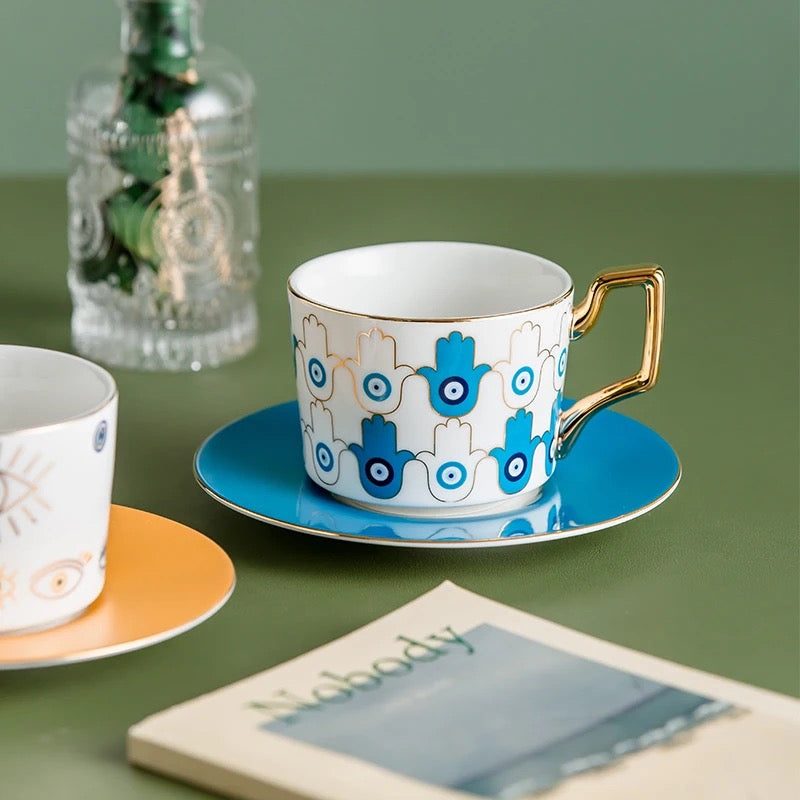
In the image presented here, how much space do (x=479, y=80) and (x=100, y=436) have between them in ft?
3.65

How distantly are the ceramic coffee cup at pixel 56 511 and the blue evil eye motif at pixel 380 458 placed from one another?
114 mm

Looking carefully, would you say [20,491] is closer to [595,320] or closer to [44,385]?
[44,385]

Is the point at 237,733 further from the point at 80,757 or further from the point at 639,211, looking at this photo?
the point at 639,211

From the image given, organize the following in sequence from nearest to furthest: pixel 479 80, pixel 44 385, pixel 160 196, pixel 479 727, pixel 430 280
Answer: pixel 479 727, pixel 44 385, pixel 430 280, pixel 160 196, pixel 479 80

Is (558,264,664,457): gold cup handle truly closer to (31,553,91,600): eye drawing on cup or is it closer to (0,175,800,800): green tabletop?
(0,175,800,800): green tabletop

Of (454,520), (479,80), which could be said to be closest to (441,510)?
(454,520)

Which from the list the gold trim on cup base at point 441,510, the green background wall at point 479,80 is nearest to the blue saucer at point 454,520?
the gold trim on cup base at point 441,510

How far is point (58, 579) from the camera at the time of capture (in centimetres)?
48

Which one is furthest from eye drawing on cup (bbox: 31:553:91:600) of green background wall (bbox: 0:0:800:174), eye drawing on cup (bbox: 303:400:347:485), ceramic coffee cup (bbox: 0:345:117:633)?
green background wall (bbox: 0:0:800:174)

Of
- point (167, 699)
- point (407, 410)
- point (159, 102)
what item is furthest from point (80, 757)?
point (159, 102)

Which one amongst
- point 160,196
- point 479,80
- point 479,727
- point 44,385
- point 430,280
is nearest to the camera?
point 479,727

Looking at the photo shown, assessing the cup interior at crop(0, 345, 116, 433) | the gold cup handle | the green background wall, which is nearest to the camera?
the cup interior at crop(0, 345, 116, 433)

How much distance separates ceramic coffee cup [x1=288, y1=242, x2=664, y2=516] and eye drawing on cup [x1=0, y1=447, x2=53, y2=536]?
0.14m

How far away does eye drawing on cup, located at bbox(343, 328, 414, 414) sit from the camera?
1.81 feet
